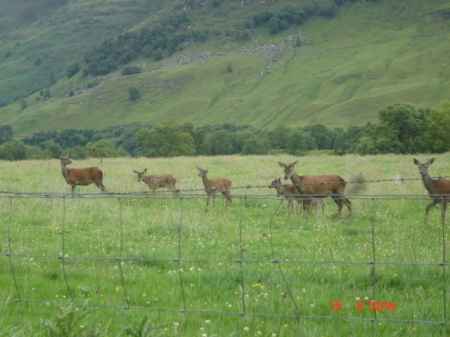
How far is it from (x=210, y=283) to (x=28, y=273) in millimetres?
2894

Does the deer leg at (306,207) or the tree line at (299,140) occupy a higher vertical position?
the tree line at (299,140)

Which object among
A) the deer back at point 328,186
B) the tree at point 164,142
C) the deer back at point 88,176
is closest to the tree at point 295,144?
the tree at point 164,142

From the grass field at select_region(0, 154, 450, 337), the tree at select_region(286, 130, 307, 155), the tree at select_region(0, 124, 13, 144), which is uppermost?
the tree at select_region(0, 124, 13, 144)

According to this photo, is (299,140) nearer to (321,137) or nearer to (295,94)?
(321,137)

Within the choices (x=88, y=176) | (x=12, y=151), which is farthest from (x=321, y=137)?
(x=88, y=176)

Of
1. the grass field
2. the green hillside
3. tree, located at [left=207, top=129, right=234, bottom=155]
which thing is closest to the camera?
the grass field

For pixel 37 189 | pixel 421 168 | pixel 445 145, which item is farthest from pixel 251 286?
pixel 445 145

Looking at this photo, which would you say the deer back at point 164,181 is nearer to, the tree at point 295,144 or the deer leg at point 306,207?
the deer leg at point 306,207

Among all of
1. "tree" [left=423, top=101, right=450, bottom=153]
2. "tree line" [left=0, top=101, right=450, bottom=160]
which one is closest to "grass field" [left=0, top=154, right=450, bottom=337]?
"tree line" [left=0, top=101, right=450, bottom=160]

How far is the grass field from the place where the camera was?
567 centimetres

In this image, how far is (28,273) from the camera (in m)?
7.70

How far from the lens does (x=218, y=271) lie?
7.68 metres

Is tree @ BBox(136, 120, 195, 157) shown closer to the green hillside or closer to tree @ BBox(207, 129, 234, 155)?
tree @ BBox(207, 129, 234, 155)

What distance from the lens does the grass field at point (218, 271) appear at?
223 inches
